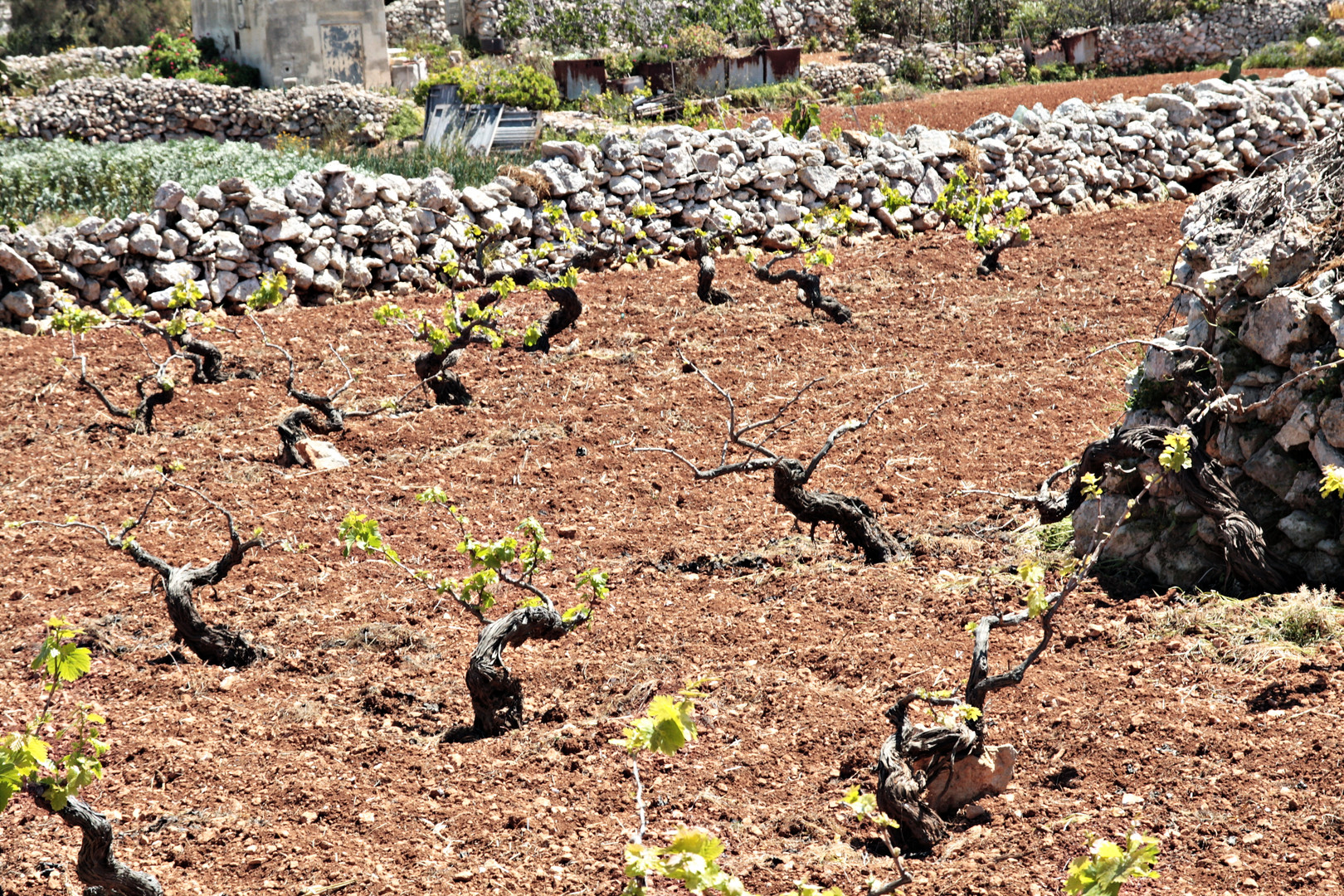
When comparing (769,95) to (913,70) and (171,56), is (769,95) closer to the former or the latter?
(913,70)

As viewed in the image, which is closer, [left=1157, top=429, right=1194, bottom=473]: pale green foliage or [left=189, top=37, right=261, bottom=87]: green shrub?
[left=1157, top=429, right=1194, bottom=473]: pale green foliage

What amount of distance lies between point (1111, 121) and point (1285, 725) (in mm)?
11404

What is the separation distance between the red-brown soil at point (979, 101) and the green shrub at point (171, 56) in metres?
15.5

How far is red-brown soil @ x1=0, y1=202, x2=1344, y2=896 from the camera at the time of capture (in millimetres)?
3352

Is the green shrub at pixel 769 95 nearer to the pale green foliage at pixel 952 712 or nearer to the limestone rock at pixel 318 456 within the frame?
the limestone rock at pixel 318 456

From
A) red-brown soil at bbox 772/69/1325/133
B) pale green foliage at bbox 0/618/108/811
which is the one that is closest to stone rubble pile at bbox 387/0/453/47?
red-brown soil at bbox 772/69/1325/133

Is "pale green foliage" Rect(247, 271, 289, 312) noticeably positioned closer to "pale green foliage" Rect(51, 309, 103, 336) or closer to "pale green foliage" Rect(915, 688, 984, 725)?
"pale green foliage" Rect(51, 309, 103, 336)

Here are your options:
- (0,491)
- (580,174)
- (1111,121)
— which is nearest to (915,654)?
(0,491)

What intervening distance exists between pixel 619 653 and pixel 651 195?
7754 millimetres

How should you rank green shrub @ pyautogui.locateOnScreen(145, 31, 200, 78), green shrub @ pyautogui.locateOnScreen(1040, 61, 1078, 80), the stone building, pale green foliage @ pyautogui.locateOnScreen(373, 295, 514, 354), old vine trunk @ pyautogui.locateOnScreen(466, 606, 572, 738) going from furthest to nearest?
green shrub @ pyautogui.locateOnScreen(145, 31, 200, 78) < green shrub @ pyautogui.locateOnScreen(1040, 61, 1078, 80) < the stone building < pale green foliage @ pyautogui.locateOnScreen(373, 295, 514, 354) < old vine trunk @ pyautogui.locateOnScreen(466, 606, 572, 738)

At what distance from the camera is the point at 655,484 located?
6.36 meters

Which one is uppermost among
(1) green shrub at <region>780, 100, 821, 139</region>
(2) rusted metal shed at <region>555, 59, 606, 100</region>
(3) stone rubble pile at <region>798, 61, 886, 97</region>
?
(3) stone rubble pile at <region>798, 61, 886, 97</region>

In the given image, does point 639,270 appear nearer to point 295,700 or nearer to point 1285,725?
point 295,700

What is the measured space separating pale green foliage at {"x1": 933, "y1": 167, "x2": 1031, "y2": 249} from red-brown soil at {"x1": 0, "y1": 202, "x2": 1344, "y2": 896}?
1491 millimetres
